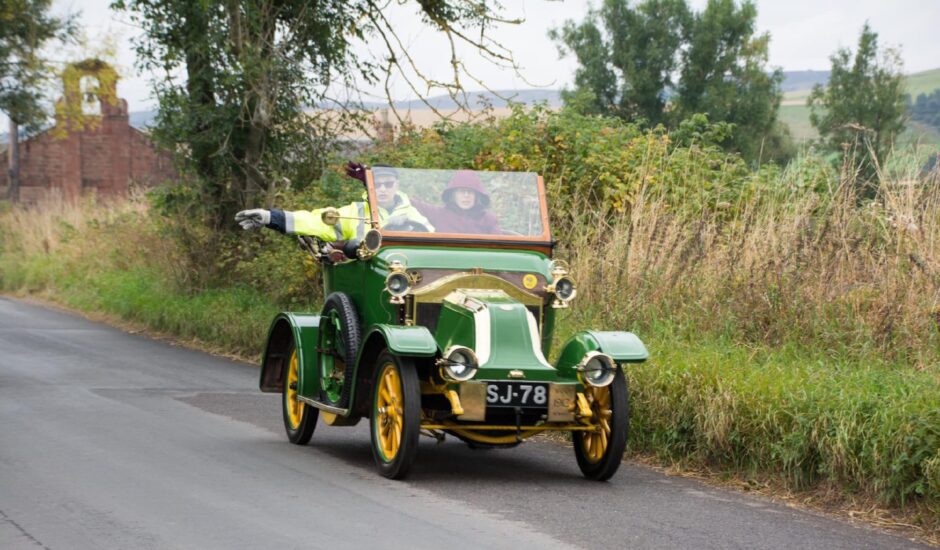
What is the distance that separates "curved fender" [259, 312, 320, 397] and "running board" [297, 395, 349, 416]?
0.19ft

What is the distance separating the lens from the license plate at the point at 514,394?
852 centimetres

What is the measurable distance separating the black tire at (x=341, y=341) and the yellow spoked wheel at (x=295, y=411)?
30 centimetres

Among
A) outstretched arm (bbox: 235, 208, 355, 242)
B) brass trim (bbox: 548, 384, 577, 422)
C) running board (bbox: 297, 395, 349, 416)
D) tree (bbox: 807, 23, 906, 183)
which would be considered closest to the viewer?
brass trim (bbox: 548, 384, 577, 422)

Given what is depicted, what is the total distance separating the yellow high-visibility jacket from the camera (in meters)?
9.85

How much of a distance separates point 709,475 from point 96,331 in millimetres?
13699

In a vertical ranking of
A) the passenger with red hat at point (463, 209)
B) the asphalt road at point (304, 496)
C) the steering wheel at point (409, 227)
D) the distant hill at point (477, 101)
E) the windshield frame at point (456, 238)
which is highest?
the distant hill at point (477, 101)

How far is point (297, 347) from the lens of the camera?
10.3 m

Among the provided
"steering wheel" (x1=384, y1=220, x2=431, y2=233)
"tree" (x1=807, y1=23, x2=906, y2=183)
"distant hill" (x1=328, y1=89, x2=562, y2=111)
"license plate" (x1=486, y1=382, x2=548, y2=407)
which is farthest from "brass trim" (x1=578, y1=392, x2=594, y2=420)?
"tree" (x1=807, y1=23, x2=906, y2=183)

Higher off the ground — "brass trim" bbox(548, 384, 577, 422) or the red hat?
the red hat

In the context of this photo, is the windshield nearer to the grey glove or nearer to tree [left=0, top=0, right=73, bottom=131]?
the grey glove

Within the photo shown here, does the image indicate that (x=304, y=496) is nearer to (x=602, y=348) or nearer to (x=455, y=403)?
(x=455, y=403)

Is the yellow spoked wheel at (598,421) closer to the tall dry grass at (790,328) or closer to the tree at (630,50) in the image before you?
the tall dry grass at (790,328)

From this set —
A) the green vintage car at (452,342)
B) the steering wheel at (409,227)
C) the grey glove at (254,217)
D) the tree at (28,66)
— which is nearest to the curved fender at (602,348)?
the green vintage car at (452,342)

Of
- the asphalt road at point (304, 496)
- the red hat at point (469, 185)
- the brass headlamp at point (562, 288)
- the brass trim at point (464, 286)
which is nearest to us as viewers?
the asphalt road at point (304, 496)
